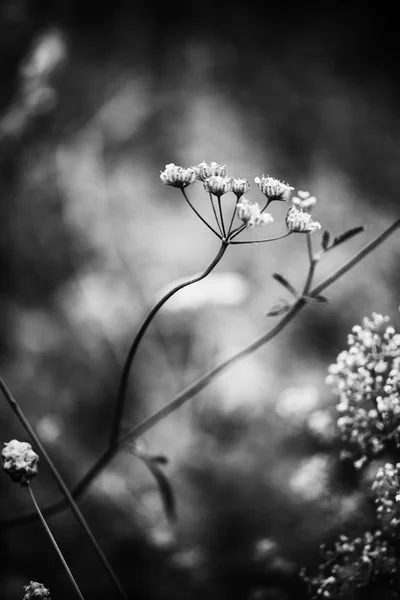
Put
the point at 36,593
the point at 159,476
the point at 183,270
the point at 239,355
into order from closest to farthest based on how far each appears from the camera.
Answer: the point at 36,593, the point at 239,355, the point at 159,476, the point at 183,270

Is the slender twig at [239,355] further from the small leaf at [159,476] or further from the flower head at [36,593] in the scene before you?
the flower head at [36,593]

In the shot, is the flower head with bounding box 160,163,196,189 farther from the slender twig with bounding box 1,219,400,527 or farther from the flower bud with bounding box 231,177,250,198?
the slender twig with bounding box 1,219,400,527

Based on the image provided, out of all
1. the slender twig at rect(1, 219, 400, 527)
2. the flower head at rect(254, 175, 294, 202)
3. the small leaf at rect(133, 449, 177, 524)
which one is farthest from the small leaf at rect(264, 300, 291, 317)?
the small leaf at rect(133, 449, 177, 524)

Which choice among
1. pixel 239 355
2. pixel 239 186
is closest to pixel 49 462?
pixel 239 355

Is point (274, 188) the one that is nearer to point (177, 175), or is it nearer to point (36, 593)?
point (177, 175)

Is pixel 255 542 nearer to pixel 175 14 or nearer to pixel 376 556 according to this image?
pixel 376 556

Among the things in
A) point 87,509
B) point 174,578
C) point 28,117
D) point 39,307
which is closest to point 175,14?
point 28,117

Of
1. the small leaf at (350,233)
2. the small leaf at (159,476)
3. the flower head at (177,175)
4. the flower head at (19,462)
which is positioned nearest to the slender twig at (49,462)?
the flower head at (19,462)
